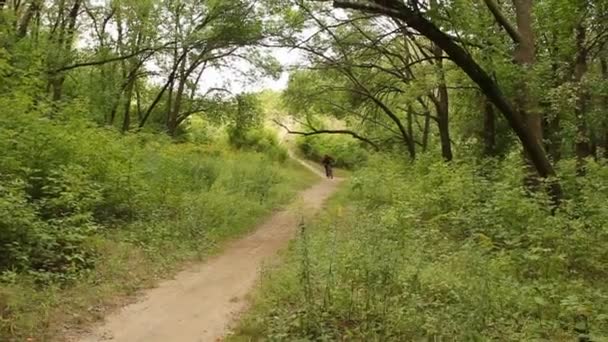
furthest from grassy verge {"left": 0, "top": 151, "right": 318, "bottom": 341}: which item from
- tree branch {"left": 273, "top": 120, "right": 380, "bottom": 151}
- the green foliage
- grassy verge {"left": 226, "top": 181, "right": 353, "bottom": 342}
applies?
the green foliage

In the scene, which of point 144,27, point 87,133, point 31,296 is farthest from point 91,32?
point 31,296

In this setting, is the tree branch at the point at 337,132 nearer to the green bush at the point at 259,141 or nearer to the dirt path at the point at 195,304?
the green bush at the point at 259,141

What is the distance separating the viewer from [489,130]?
1825cm

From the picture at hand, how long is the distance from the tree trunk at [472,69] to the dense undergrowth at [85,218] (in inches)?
213

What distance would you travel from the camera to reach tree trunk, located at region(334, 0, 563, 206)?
805cm

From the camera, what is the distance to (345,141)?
42625mm

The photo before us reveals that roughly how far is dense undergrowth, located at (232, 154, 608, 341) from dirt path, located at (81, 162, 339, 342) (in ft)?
1.61

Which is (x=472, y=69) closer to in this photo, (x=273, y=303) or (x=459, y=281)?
(x=459, y=281)

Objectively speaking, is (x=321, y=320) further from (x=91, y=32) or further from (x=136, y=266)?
(x=91, y=32)

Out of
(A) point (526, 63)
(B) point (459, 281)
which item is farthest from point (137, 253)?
(A) point (526, 63)

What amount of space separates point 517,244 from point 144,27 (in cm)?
1797

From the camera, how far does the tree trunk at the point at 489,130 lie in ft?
58.8

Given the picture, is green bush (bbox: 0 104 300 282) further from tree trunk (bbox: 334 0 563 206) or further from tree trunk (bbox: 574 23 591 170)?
tree trunk (bbox: 574 23 591 170)

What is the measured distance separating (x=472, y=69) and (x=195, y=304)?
5683 mm
